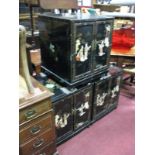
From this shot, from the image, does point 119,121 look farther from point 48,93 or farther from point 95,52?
point 48,93

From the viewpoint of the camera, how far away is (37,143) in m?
1.45

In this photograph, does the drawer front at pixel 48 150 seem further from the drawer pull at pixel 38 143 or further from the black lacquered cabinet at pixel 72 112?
the black lacquered cabinet at pixel 72 112

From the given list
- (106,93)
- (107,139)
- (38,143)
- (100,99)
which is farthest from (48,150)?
(106,93)

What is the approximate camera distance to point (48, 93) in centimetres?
139

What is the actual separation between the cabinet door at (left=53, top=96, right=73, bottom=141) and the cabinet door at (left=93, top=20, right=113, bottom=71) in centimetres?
50

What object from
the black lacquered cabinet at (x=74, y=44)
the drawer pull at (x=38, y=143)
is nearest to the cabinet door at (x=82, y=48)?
the black lacquered cabinet at (x=74, y=44)

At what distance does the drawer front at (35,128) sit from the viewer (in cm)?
132

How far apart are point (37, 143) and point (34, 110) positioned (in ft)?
1.01

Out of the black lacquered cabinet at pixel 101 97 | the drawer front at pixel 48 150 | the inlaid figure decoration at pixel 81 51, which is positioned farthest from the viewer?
the black lacquered cabinet at pixel 101 97

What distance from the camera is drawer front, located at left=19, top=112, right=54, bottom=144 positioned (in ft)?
4.34
